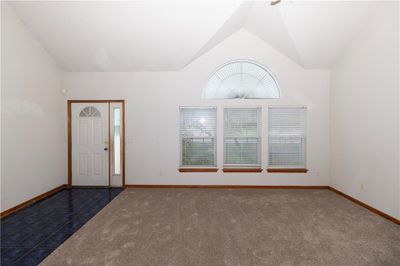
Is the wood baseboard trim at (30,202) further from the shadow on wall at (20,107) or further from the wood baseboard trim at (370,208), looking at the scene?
the wood baseboard trim at (370,208)

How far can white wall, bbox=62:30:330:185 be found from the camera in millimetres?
4609

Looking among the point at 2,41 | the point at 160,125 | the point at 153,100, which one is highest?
the point at 2,41

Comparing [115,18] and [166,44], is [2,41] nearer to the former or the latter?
[115,18]

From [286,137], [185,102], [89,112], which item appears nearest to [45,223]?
[89,112]

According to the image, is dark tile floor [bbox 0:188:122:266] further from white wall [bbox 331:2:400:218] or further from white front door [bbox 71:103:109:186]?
white wall [bbox 331:2:400:218]

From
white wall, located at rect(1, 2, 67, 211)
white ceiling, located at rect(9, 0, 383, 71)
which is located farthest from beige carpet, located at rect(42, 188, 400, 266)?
white ceiling, located at rect(9, 0, 383, 71)

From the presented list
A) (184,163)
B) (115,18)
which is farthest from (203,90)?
(115,18)

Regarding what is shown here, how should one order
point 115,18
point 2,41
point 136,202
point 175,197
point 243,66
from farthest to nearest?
1. point 243,66
2. point 175,197
3. point 136,202
4. point 115,18
5. point 2,41

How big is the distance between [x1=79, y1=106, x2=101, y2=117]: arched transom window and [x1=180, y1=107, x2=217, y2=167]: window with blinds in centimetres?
203

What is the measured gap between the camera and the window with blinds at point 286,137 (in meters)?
4.68

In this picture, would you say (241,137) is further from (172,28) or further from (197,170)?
(172,28)

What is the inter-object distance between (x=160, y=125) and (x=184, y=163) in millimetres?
1059

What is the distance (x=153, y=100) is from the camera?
473 centimetres

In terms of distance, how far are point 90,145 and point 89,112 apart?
785 mm
